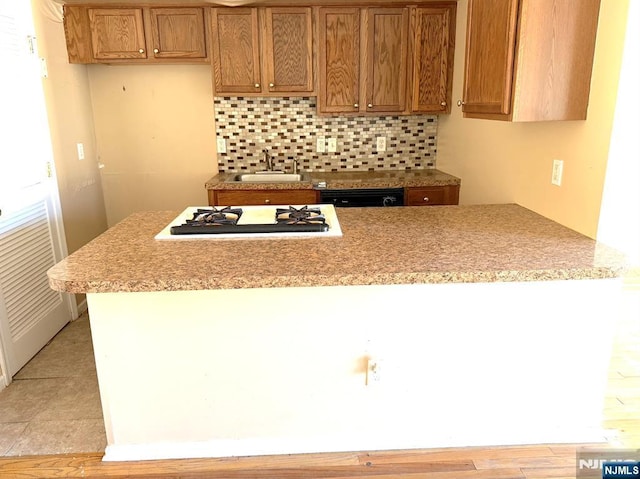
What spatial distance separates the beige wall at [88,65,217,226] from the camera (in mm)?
3699

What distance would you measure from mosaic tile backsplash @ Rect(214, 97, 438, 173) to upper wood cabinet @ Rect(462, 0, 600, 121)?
1.78 m

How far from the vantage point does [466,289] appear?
70.5 inches

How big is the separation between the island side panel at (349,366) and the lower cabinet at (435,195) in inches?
68.5

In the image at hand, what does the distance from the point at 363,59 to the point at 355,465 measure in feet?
8.99

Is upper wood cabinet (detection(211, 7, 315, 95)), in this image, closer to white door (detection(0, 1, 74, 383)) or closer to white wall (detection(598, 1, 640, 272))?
white door (detection(0, 1, 74, 383))

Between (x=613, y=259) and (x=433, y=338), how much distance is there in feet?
2.28

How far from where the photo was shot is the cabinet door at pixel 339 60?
133 inches

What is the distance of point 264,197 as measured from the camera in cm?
339

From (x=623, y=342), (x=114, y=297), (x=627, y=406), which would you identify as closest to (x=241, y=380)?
(x=114, y=297)

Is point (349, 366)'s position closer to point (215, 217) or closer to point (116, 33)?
point (215, 217)

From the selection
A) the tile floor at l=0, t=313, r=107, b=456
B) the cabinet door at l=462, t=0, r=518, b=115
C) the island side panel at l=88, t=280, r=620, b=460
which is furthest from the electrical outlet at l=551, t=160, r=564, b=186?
the tile floor at l=0, t=313, r=107, b=456

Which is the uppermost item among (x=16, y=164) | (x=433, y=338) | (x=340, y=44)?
(x=340, y=44)

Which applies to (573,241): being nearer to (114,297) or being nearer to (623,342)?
(623,342)

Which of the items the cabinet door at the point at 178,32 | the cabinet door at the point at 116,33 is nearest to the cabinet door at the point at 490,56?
the cabinet door at the point at 178,32
